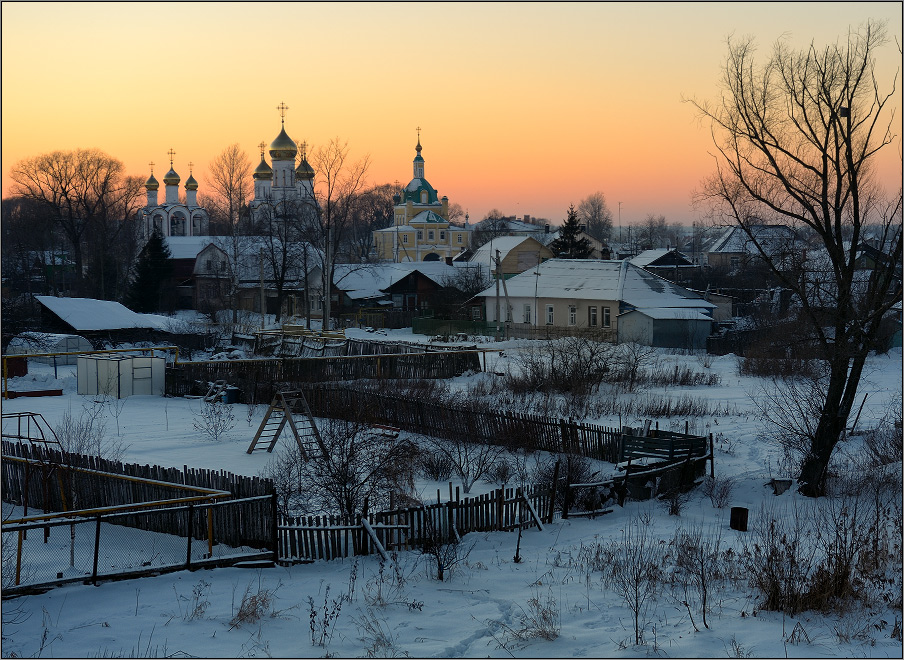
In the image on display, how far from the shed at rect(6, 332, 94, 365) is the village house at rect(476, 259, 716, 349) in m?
20.9

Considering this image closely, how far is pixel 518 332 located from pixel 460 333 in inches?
128

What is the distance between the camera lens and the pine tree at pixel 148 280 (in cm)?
5412

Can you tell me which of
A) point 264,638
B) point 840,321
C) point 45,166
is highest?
point 45,166

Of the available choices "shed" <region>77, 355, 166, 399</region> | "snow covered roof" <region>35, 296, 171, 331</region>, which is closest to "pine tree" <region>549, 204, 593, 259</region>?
"snow covered roof" <region>35, 296, 171, 331</region>

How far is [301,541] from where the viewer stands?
1062 centimetres

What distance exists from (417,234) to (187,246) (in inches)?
1660

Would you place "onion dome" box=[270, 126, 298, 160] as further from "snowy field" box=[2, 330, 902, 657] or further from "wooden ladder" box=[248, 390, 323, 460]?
"snowy field" box=[2, 330, 902, 657]

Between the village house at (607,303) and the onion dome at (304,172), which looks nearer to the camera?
the village house at (607,303)

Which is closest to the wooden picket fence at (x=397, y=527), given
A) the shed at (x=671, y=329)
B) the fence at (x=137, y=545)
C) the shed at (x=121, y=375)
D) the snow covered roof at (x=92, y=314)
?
the fence at (x=137, y=545)

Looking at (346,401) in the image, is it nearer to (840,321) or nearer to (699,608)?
(840,321)

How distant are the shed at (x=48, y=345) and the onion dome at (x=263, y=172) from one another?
155ft

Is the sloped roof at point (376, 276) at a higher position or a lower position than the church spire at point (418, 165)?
lower

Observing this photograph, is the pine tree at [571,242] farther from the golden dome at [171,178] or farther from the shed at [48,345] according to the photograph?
the golden dome at [171,178]

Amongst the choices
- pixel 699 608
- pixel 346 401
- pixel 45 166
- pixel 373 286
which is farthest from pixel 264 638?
pixel 45 166
